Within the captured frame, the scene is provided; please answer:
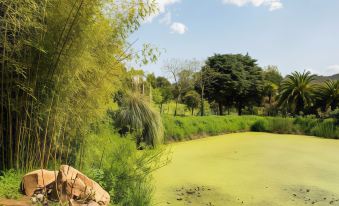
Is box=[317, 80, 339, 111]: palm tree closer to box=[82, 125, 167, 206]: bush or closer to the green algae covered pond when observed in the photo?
the green algae covered pond

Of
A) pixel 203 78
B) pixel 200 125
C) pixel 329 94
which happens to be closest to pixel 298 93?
pixel 329 94

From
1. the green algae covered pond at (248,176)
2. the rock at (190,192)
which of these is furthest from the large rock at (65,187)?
the rock at (190,192)

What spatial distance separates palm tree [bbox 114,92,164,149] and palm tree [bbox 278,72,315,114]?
42.3 ft

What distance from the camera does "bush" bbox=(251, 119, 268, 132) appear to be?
1337cm

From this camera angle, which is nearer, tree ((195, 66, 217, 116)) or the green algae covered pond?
the green algae covered pond

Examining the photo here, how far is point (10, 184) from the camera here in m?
2.87

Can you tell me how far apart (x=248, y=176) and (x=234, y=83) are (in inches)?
619

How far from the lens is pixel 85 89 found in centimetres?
351

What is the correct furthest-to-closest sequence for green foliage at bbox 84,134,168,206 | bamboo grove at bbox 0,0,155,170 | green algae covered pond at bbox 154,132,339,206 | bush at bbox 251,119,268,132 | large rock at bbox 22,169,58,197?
bush at bbox 251,119,268,132 → green algae covered pond at bbox 154,132,339,206 → green foliage at bbox 84,134,168,206 → bamboo grove at bbox 0,0,155,170 → large rock at bbox 22,169,58,197

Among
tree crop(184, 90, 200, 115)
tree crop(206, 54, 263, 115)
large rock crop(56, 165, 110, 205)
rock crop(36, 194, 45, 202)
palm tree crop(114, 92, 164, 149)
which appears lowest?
rock crop(36, 194, 45, 202)

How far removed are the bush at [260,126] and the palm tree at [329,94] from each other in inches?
208

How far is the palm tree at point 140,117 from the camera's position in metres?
6.70

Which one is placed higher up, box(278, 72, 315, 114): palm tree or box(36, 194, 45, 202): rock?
box(278, 72, 315, 114): palm tree

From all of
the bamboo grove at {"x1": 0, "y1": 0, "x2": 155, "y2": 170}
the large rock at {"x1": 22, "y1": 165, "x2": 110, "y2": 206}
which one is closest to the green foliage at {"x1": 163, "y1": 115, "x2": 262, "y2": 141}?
the bamboo grove at {"x1": 0, "y1": 0, "x2": 155, "y2": 170}
